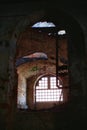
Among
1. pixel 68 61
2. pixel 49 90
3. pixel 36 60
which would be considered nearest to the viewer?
pixel 68 61

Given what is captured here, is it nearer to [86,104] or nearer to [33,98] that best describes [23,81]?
[33,98]

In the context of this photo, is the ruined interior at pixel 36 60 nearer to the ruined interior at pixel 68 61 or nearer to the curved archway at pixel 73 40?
the curved archway at pixel 73 40

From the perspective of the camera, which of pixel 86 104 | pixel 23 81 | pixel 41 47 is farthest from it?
pixel 23 81

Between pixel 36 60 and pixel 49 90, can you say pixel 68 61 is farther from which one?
pixel 49 90

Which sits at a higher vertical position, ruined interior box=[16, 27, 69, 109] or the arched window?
ruined interior box=[16, 27, 69, 109]

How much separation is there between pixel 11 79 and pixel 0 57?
1.78 feet

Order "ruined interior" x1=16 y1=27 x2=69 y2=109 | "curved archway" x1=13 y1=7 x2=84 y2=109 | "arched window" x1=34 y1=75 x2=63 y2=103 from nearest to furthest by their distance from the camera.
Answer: "curved archway" x1=13 y1=7 x2=84 y2=109 < "ruined interior" x1=16 y1=27 x2=69 y2=109 < "arched window" x1=34 y1=75 x2=63 y2=103

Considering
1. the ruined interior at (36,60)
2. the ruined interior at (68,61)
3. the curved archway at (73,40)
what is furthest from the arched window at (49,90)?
the curved archway at (73,40)

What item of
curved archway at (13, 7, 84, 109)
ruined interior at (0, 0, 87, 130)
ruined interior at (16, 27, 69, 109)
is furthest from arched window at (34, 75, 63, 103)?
curved archway at (13, 7, 84, 109)

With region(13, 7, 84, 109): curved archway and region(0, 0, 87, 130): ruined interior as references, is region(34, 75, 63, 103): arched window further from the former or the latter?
region(13, 7, 84, 109): curved archway

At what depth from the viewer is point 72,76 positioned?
5.89m

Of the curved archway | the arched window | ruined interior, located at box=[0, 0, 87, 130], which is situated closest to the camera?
ruined interior, located at box=[0, 0, 87, 130]

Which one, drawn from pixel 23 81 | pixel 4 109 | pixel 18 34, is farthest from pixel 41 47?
pixel 4 109

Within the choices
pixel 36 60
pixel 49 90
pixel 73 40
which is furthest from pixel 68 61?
pixel 49 90
